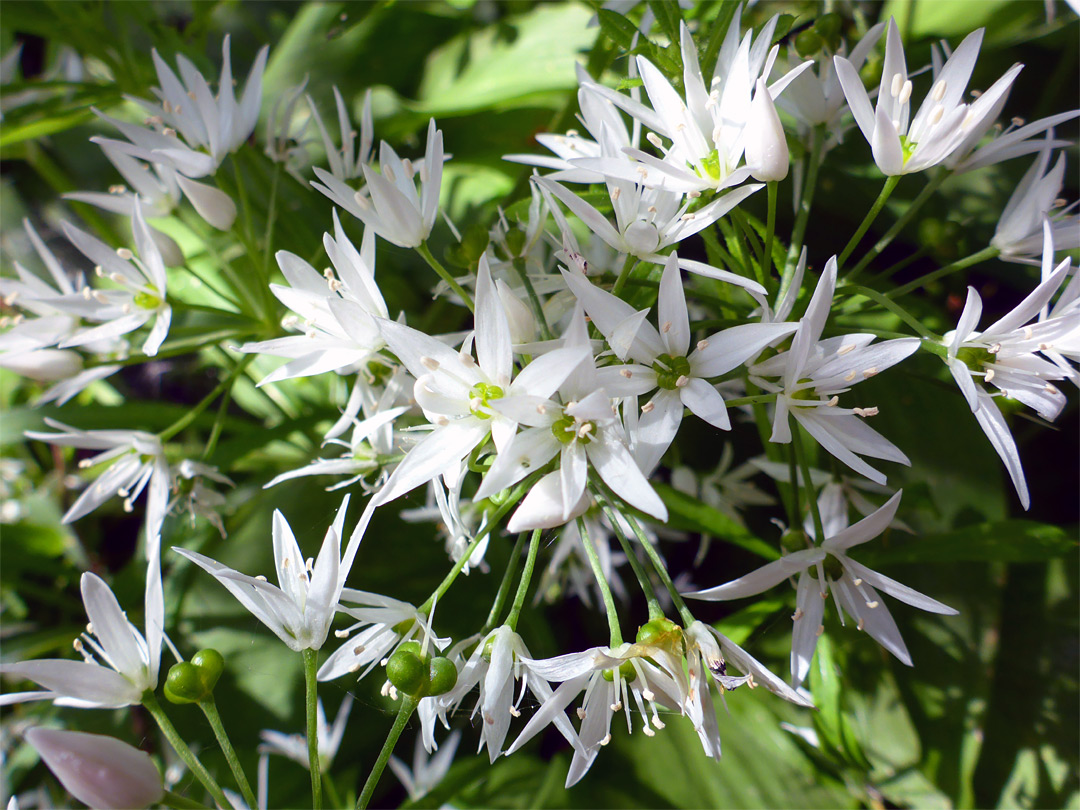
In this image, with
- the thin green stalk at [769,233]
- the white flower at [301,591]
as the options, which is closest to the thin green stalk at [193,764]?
the white flower at [301,591]

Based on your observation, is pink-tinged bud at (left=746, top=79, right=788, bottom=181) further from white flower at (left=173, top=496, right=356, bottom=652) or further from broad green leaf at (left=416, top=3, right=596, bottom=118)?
broad green leaf at (left=416, top=3, right=596, bottom=118)

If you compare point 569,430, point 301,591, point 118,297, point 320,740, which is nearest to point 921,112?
point 569,430

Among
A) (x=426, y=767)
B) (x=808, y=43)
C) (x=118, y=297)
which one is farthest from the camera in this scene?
(x=426, y=767)

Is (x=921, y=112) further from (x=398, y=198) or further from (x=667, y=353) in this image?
(x=398, y=198)

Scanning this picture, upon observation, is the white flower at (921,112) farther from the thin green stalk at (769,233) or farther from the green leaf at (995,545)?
the green leaf at (995,545)

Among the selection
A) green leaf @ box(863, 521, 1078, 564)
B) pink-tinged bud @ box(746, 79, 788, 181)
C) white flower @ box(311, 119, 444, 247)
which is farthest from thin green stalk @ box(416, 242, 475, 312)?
green leaf @ box(863, 521, 1078, 564)
